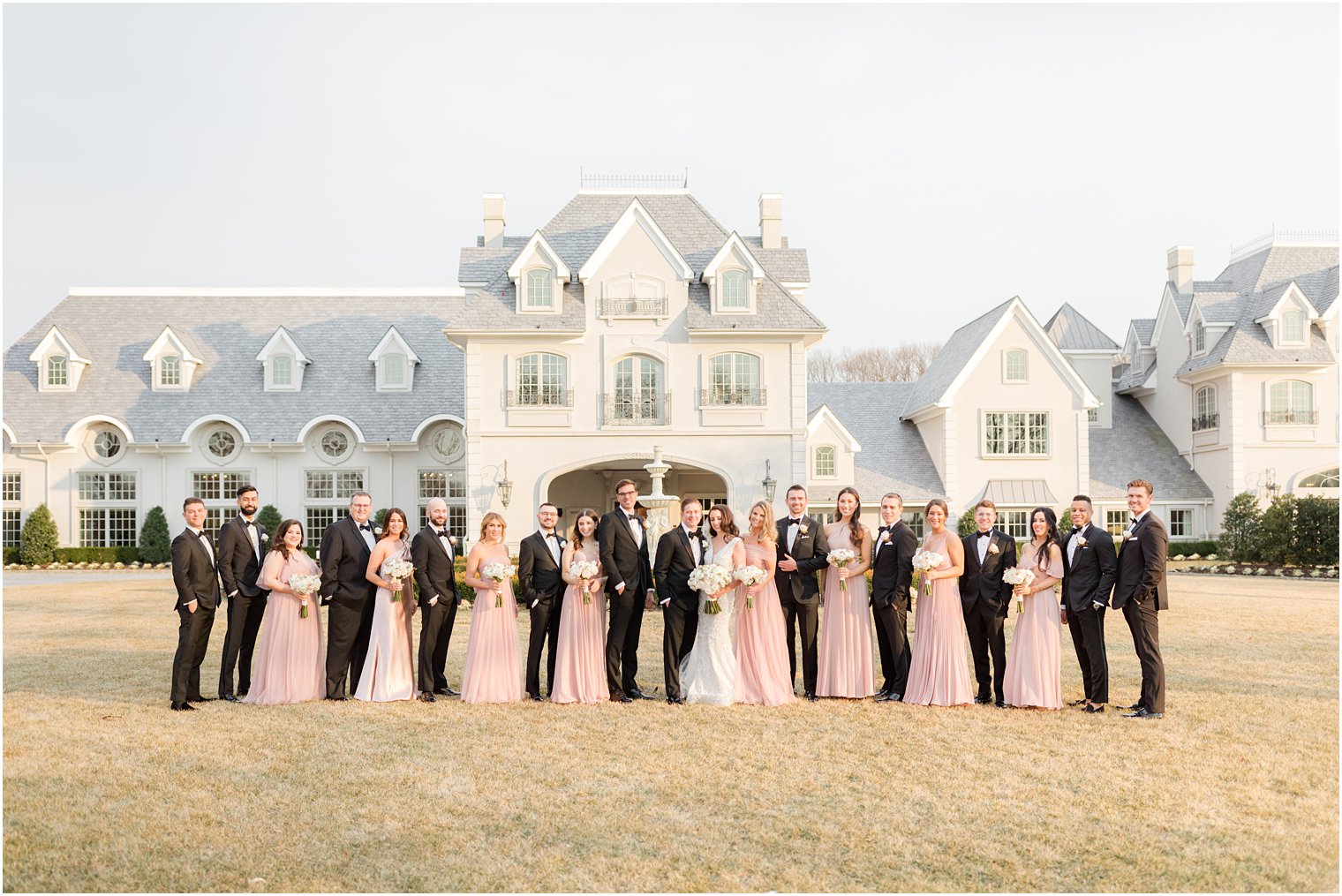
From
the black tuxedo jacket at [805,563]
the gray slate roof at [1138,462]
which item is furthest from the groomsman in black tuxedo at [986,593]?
the gray slate roof at [1138,462]

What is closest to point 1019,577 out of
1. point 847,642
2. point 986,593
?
point 986,593

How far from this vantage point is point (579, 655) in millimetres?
9789

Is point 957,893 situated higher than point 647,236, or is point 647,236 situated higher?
point 647,236

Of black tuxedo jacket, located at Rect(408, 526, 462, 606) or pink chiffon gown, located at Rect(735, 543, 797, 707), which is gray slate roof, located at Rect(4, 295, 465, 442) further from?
pink chiffon gown, located at Rect(735, 543, 797, 707)

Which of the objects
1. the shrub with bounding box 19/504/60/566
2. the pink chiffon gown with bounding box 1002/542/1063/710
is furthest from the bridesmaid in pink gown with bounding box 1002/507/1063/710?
the shrub with bounding box 19/504/60/566

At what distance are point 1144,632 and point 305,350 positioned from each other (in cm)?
2969

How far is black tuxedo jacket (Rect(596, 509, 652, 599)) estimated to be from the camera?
9859 mm

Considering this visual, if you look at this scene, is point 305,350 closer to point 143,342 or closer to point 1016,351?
point 143,342

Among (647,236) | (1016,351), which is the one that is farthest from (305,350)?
(1016,351)

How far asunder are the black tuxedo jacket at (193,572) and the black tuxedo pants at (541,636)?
311 cm

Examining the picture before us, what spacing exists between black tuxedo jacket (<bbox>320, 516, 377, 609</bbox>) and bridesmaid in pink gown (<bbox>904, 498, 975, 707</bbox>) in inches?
215

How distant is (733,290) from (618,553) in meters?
16.5

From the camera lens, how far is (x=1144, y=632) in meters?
9.01

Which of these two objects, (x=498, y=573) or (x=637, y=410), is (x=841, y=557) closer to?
(x=498, y=573)
